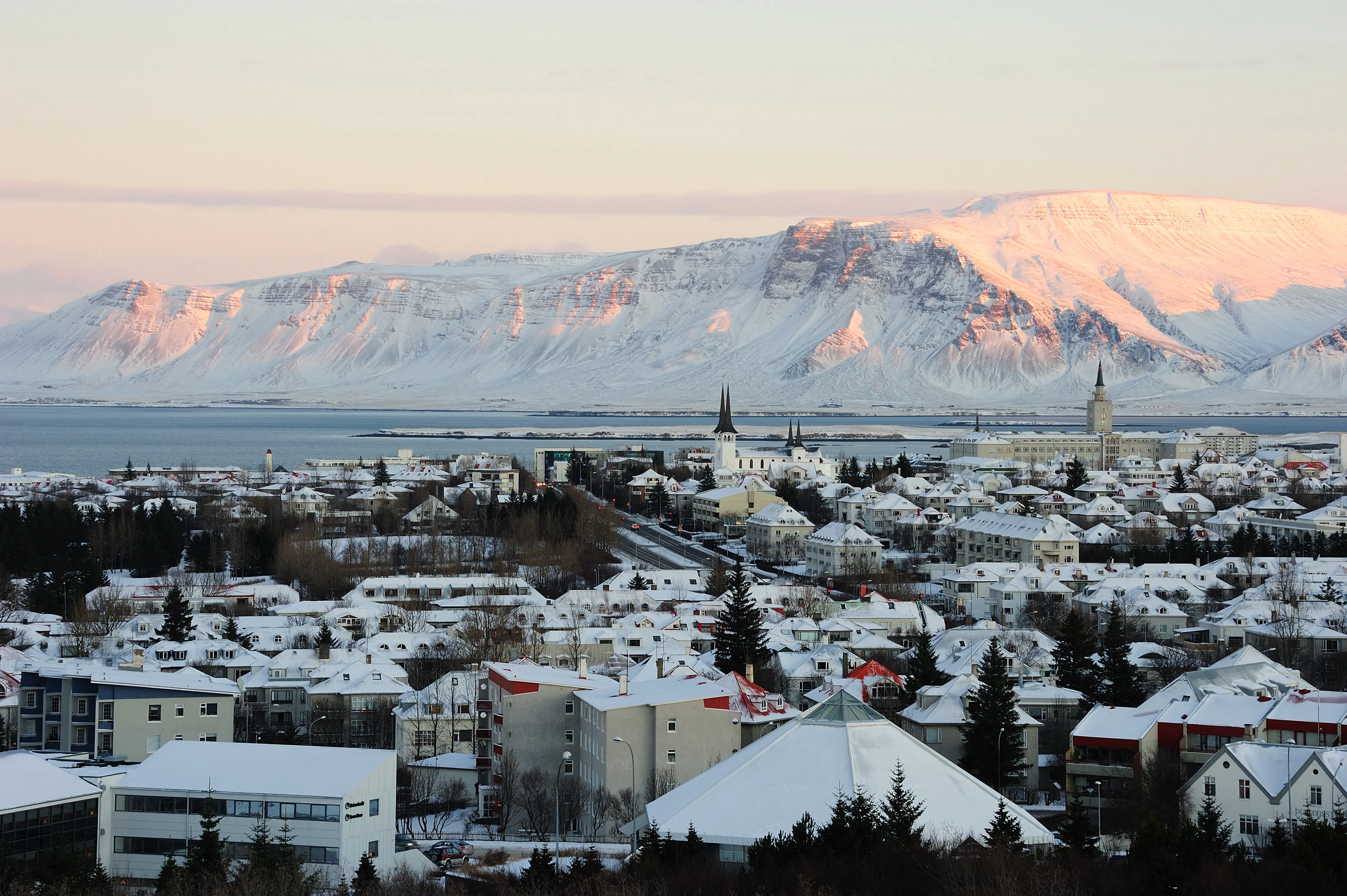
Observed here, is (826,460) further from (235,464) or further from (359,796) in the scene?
(359,796)

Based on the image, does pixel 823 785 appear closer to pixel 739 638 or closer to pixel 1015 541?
pixel 739 638

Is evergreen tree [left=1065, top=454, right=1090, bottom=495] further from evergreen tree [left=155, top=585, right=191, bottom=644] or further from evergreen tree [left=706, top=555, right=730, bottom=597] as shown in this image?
evergreen tree [left=155, top=585, right=191, bottom=644]

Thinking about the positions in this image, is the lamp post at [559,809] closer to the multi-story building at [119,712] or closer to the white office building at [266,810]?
the white office building at [266,810]

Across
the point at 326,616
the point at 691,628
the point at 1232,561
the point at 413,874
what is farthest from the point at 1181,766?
the point at 1232,561

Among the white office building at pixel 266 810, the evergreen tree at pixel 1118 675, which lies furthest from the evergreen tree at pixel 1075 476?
the white office building at pixel 266 810

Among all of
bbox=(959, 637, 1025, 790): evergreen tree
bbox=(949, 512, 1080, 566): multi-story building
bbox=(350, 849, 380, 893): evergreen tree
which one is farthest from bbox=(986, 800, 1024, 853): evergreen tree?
bbox=(949, 512, 1080, 566): multi-story building

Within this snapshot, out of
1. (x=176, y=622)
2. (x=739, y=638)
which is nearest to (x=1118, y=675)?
(x=739, y=638)
